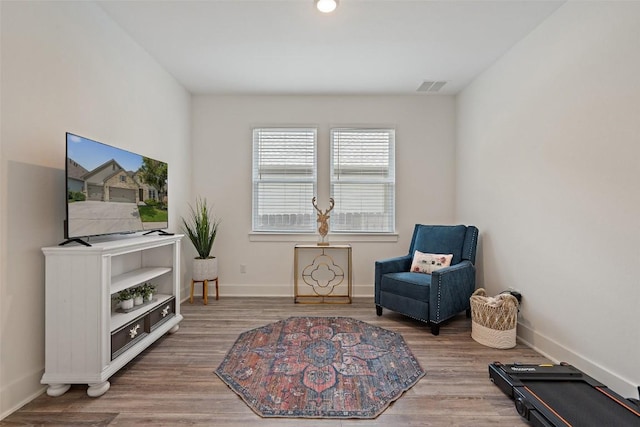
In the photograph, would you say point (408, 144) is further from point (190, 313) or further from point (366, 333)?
point (190, 313)

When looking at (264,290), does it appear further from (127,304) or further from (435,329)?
(435,329)

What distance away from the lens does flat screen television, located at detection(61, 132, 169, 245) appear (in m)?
1.82

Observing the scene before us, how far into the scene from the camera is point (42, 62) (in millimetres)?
1827

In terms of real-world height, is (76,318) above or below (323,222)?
below

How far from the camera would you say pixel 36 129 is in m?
1.79

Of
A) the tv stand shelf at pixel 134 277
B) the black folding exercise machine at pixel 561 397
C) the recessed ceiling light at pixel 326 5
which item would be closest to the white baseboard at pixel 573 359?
the black folding exercise machine at pixel 561 397

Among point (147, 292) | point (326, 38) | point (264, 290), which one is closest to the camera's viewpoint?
point (147, 292)

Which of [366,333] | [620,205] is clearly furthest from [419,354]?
[620,205]

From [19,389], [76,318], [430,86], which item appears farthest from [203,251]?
[430,86]

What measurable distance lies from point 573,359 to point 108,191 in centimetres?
349

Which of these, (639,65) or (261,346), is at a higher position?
(639,65)

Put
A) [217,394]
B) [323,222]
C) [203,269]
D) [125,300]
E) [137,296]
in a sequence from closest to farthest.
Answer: [217,394], [125,300], [137,296], [203,269], [323,222]

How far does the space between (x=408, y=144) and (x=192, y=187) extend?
115 inches

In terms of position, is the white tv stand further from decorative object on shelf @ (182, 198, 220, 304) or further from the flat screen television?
decorative object on shelf @ (182, 198, 220, 304)
